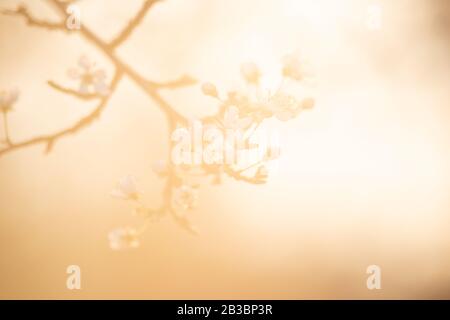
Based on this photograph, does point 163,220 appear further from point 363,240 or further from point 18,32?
point 18,32

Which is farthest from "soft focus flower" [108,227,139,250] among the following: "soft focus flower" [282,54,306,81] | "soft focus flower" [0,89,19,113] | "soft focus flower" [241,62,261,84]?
→ "soft focus flower" [282,54,306,81]

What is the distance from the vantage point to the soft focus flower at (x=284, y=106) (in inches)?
67.0

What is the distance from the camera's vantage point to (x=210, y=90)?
1699 millimetres

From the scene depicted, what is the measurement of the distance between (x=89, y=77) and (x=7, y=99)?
0.34 metres

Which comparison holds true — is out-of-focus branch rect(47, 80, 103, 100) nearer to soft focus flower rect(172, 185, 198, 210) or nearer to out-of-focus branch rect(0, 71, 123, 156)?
out-of-focus branch rect(0, 71, 123, 156)

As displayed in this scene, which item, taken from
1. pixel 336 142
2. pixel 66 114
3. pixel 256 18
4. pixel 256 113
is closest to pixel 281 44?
pixel 256 18

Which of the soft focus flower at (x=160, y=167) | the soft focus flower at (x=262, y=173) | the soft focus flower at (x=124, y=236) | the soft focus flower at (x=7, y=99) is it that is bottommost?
the soft focus flower at (x=124, y=236)

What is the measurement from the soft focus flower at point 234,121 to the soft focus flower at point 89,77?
0.48 metres

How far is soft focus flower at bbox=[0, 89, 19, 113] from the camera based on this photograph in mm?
1708

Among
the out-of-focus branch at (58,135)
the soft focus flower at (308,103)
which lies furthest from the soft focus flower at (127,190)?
the soft focus flower at (308,103)

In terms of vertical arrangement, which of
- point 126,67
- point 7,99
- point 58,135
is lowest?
point 58,135

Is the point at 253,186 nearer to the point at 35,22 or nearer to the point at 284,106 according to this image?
the point at 284,106

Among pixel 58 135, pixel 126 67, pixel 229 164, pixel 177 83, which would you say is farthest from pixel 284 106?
pixel 58 135

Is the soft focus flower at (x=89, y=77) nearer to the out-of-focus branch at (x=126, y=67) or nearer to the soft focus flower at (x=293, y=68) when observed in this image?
the out-of-focus branch at (x=126, y=67)
